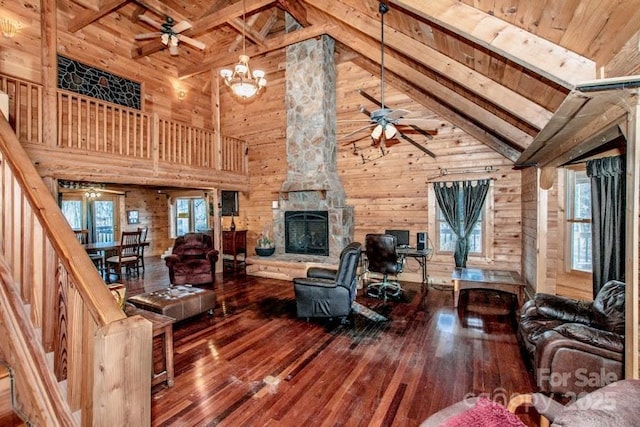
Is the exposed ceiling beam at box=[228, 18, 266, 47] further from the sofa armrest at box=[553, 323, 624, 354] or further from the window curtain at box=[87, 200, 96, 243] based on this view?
the sofa armrest at box=[553, 323, 624, 354]

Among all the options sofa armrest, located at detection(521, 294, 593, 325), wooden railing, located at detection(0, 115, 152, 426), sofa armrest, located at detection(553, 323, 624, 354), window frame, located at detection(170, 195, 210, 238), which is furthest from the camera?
window frame, located at detection(170, 195, 210, 238)

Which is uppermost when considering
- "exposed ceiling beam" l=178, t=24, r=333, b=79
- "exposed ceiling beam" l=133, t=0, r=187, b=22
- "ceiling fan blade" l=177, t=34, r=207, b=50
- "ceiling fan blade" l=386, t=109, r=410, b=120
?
"exposed ceiling beam" l=133, t=0, r=187, b=22

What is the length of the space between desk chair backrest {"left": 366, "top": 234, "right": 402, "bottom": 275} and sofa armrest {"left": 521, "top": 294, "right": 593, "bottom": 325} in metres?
1.95

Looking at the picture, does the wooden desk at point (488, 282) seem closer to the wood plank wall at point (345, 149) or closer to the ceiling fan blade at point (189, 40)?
the wood plank wall at point (345, 149)

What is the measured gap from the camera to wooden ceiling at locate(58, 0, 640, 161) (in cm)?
174

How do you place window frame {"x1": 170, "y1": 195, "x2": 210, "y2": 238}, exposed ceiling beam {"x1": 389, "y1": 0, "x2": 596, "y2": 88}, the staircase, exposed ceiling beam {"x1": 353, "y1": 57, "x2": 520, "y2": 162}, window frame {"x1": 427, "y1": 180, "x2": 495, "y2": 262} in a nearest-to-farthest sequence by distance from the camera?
the staircase < exposed ceiling beam {"x1": 389, "y1": 0, "x2": 596, "y2": 88} < exposed ceiling beam {"x1": 353, "y1": 57, "x2": 520, "y2": 162} < window frame {"x1": 427, "y1": 180, "x2": 495, "y2": 262} < window frame {"x1": 170, "y1": 195, "x2": 210, "y2": 238}

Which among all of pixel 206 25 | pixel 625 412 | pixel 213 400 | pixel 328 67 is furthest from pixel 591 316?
pixel 206 25

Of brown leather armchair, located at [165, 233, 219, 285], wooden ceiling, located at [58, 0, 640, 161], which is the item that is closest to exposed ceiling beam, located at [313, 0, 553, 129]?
wooden ceiling, located at [58, 0, 640, 161]

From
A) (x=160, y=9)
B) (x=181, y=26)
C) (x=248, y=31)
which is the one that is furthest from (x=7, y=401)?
(x=160, y=9)

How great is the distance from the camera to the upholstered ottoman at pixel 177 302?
3.41 metres

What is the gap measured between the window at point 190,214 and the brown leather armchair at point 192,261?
13.7 ft

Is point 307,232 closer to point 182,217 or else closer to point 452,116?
point 452,116

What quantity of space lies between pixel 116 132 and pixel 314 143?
3.88 metres

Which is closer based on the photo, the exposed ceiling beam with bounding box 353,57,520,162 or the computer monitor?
the exposed ceiling beam with bounding box 353,57,520,162
